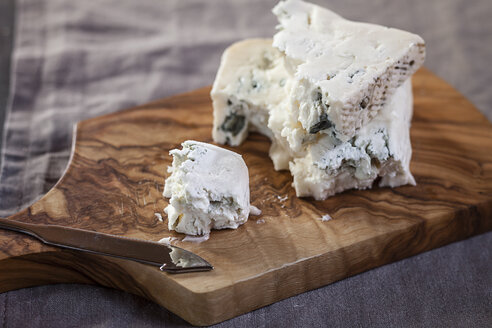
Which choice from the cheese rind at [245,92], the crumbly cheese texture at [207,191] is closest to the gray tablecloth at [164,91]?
the crumbly cheese texture at [207,191]

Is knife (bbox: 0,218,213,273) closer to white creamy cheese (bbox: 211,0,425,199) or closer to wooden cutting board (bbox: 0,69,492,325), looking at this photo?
wooden cutting board (bbox: 0,69,492,325)

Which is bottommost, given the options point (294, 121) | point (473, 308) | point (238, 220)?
point (473, 308)

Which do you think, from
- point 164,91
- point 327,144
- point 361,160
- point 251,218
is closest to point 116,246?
point 251,218

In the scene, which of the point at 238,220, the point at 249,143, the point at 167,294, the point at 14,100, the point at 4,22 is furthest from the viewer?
the point at 4,22

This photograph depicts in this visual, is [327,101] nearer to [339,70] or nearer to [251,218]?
[339,70]

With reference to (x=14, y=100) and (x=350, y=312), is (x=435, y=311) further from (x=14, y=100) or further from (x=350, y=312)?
(x=14, y=100)

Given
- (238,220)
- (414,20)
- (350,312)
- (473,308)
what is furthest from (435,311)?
(414,20)

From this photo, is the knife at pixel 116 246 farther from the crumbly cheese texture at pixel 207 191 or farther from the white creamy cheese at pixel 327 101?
the white creamy cheese at pixel 327 101

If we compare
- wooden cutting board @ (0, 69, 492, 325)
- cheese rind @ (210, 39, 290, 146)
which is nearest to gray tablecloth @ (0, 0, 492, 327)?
wooden cutting board @ (0, 69, 492, 325)
